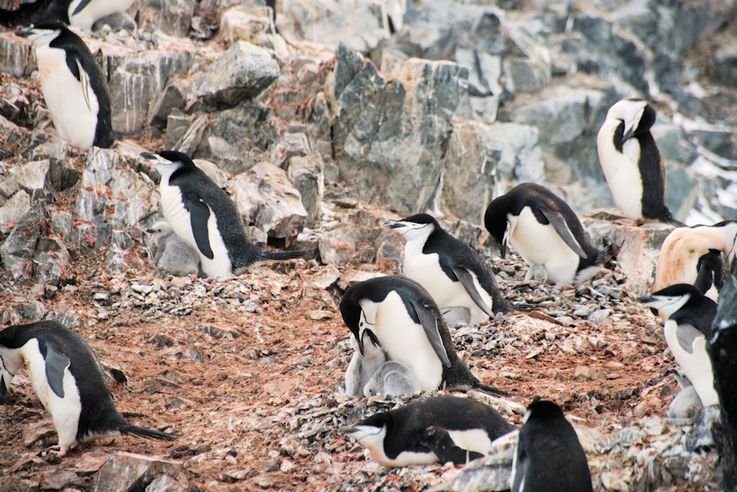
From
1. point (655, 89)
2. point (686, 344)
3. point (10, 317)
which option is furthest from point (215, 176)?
point (655, 89)

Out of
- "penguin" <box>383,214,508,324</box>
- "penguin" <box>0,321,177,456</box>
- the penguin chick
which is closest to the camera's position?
"penguin" <box>0,321,177,456</box>

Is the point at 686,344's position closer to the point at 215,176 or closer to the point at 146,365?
the point at 146,365

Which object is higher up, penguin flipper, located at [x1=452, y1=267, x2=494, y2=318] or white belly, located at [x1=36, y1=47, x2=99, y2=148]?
white belly, located at [x1=36, y1=47, x2=99, y2=148]

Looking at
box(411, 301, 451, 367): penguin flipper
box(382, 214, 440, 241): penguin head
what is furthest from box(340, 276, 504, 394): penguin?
box(382, 214, 440, 241): penguin head

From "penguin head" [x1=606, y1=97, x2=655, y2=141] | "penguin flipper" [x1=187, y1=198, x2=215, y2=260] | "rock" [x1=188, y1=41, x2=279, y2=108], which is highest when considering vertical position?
"rock" [x1=188, y1=41, x2=279, y2=108]

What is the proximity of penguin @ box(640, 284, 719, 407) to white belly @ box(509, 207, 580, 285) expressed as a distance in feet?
8.11

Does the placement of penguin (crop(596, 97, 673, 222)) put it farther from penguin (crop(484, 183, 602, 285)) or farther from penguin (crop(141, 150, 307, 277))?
penguin (crop(141, 150, 307, 277))

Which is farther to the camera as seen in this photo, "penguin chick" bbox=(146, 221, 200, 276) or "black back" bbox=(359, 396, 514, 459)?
"penguin chick" bbox=(146, 221, 200, 276)

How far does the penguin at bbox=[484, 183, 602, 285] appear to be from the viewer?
24.4 feet

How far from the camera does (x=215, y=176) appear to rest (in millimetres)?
8617

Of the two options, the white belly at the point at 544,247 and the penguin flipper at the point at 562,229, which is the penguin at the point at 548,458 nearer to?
the penguin flipper at the point at 562,229

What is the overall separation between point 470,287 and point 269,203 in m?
2.55

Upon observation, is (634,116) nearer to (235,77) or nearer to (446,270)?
(446,270)

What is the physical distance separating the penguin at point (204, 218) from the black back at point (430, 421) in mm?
3291
